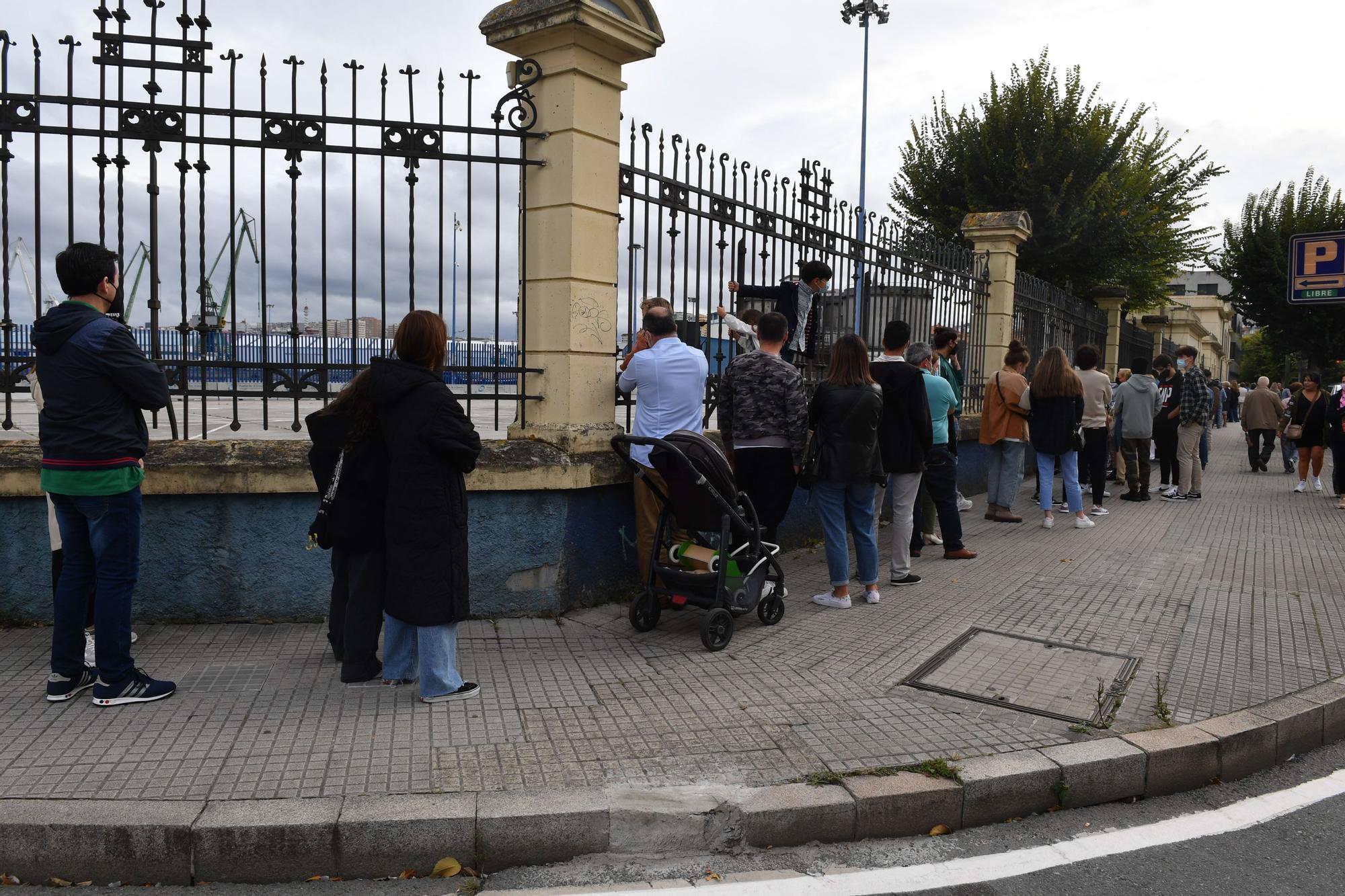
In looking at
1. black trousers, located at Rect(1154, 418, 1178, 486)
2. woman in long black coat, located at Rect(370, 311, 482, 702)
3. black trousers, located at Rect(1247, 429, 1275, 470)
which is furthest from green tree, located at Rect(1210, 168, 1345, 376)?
woman in long black coat, located at Rect(370, 311, 482, 702)

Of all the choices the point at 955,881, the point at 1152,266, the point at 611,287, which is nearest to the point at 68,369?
the point at 611,287

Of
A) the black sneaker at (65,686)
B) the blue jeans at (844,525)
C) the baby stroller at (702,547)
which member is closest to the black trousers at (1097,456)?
the blue jeans at (844,525)

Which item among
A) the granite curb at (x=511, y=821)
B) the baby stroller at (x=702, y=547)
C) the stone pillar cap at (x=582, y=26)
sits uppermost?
the stone pillar cap at (x=582, y=26)

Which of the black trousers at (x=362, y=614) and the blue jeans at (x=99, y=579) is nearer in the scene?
the blue jeans at (x=99, y=579)

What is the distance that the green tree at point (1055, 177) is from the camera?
20.3 m

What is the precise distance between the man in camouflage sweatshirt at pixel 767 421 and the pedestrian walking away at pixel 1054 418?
169 inches

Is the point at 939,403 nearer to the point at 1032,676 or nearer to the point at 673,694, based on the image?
the point at 1032,676

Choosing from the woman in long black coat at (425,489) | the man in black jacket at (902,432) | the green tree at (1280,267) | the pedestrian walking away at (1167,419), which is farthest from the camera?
the green tree at (1280,267)

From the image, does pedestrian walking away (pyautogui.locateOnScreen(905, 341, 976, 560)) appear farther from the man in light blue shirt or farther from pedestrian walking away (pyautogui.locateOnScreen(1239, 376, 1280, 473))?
pedestrian walking away (pyautogui.locateOnScreen(1239, 376, 1280, 473))

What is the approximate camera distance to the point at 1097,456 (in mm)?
10398

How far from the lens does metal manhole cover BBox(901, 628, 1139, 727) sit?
4461 millimetres

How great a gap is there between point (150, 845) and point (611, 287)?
3980mm

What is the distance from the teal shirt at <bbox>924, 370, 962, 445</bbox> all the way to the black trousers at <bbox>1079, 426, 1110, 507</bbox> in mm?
3170

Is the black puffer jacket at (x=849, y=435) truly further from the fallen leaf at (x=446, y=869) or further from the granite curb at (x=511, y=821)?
the fallen leaf at (x=446, y=869)
